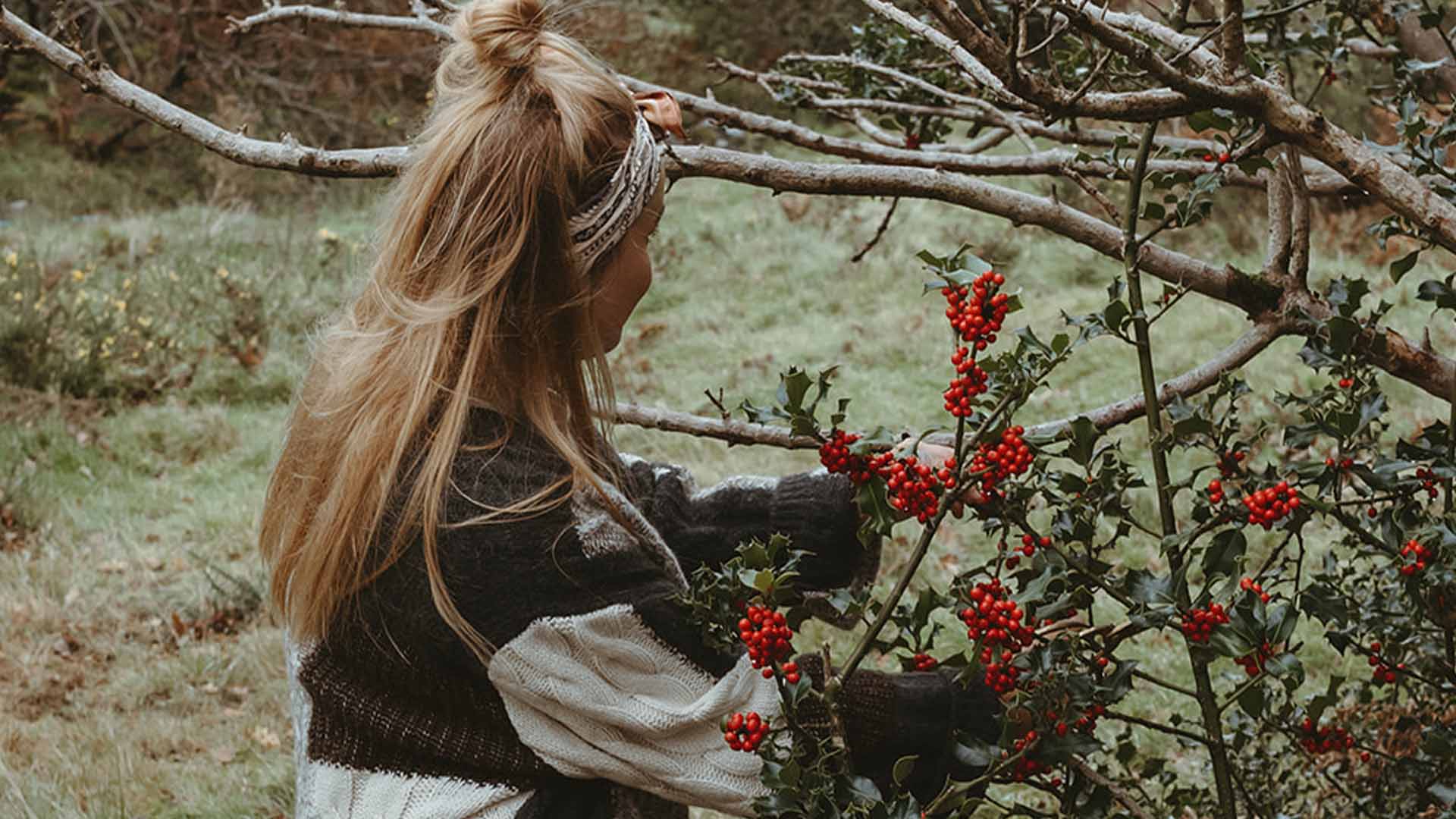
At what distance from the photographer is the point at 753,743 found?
4.61ft

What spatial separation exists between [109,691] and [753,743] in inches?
116

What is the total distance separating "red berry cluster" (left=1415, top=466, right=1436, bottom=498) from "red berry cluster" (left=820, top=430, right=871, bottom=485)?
56cm

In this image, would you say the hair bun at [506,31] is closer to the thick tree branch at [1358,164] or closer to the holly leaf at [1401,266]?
the thick tree branch at [1358,164]

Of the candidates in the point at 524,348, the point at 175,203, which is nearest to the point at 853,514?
the point at 524,348

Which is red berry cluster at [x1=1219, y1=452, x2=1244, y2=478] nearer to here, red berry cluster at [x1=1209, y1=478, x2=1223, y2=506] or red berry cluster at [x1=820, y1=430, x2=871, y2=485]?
red berry cluster at [x1=1209, y1=478, x2=1223, y2=506]

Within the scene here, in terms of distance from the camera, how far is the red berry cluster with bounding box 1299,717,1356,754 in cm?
154

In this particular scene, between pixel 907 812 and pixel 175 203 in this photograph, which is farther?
pixel 175 203

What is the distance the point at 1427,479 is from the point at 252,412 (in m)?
5.85

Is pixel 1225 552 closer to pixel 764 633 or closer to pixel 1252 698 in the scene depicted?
pixel 1252 698

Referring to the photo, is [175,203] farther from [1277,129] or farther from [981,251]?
[1277,129]

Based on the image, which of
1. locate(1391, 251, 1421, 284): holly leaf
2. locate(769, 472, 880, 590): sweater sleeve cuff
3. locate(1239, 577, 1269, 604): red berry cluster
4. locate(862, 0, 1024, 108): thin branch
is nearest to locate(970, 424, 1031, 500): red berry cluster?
locate(1239, 577, 1269, 604): red berry cluster

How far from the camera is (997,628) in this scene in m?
1.33

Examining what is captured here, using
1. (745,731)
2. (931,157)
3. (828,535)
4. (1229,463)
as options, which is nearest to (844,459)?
(745,731)

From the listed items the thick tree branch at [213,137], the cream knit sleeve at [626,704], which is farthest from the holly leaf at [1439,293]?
the thick tree branch at [213,137]
